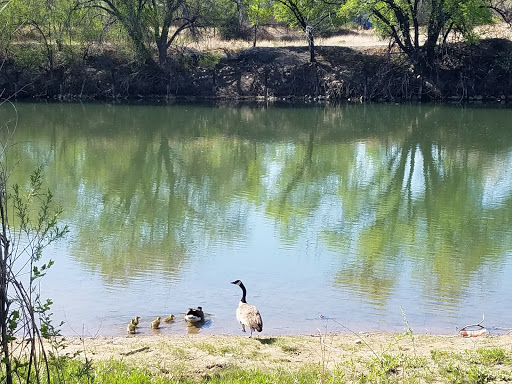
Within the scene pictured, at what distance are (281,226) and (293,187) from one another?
4.37 metres

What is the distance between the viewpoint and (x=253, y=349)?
7934mm

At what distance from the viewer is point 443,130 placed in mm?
31844

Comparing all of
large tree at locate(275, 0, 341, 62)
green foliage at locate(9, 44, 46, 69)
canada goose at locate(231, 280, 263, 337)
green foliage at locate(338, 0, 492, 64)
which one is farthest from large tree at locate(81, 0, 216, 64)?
canada goose at locate(231, 280, 263, 337)

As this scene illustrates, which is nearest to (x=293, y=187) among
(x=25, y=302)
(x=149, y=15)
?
(x=25, y=302)

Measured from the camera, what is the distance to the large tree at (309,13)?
4634 cm

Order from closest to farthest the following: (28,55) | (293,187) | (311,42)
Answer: (293,187)
(28,55)
(311,42)

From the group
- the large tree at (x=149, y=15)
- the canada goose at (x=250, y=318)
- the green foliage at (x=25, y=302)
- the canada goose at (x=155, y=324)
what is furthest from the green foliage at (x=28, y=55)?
the green foliage at (x=25, y=302)

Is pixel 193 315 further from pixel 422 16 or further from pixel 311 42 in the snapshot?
pixel 422 16

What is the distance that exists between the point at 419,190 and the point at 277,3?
1244 inches

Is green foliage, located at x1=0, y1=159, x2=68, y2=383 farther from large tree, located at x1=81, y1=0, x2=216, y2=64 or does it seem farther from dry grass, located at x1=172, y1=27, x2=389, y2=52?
dry grass, located at x1=172, y1=27, x2=389, y2=52

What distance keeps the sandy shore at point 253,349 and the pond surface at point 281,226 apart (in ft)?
2.36

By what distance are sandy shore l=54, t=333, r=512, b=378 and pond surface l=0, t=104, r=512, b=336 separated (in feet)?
2.36

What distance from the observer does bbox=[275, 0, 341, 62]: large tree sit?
46.3 meters

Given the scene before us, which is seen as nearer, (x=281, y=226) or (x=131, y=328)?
(x=131, y=328)
